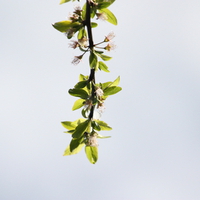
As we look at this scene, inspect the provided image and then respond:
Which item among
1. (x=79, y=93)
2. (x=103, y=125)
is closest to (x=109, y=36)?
(x=79, y=93)

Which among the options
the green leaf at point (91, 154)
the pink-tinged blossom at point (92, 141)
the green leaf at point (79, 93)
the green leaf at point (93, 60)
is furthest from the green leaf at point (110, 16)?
the green leaf at point (91, 154)

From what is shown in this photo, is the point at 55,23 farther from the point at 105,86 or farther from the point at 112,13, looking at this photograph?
the point at 105,86

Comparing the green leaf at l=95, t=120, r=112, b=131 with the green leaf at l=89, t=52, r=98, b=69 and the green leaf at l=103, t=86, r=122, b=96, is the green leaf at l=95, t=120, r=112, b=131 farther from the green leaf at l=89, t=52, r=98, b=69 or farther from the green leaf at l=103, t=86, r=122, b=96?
the green leaf at l=89, t=52, r=98, b=69

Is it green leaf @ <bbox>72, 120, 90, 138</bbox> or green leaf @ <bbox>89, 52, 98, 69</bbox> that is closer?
green leaf @ <bbox>89, 52, 98, 69</bbox>

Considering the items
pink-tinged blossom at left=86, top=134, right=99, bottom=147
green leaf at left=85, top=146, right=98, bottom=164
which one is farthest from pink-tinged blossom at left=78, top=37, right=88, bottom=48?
green leaf at left=85, top=146, right=98, bottom=164

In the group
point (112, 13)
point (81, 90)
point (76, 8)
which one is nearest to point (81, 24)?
point (76, 8)

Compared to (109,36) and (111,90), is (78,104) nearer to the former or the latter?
(111,90)

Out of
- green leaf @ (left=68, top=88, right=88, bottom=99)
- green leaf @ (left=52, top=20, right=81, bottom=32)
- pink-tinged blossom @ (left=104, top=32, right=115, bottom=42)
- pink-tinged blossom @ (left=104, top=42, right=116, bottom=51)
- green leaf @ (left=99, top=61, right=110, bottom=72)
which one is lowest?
green leaf @ (left=68, top=88, right=88, bottom=99)

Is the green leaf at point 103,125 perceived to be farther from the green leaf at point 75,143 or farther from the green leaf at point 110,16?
the green leaf at point 110,16
